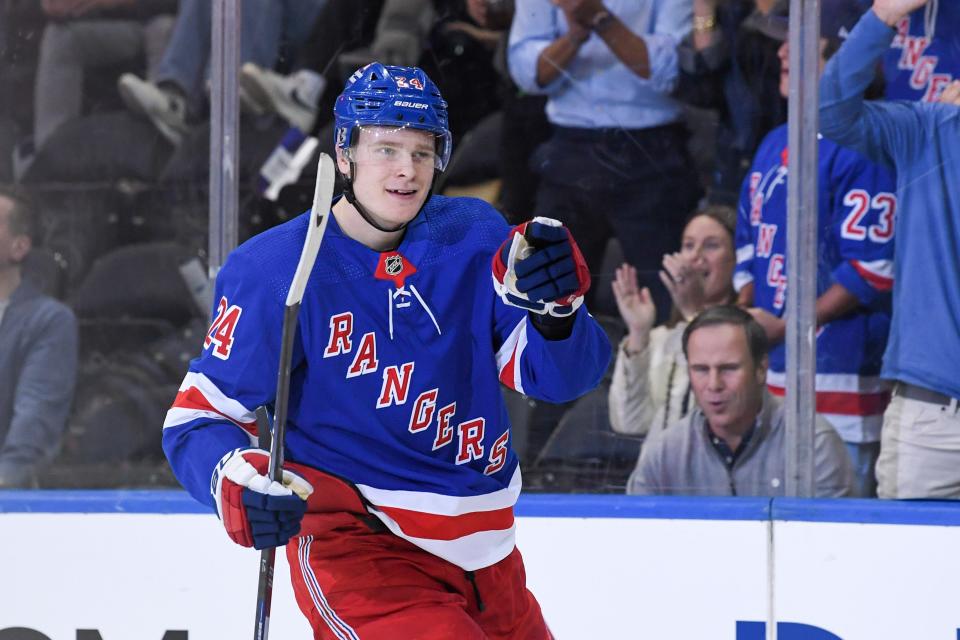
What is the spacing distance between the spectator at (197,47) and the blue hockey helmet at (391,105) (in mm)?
1393

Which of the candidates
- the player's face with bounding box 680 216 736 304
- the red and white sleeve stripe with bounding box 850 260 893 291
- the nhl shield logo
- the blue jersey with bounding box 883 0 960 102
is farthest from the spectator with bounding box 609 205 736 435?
the nhl shield logo

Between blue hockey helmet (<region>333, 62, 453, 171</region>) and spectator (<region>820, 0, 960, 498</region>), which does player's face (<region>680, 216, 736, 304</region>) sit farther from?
blue hockey helmet (<region>333, 62, 453, 171</region>)

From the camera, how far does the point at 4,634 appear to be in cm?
315

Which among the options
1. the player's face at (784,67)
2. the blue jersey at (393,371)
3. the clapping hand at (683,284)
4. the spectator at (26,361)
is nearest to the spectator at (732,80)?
the player's face at (784,67)

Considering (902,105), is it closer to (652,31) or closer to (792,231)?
(792,231)

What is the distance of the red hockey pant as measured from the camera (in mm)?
1972

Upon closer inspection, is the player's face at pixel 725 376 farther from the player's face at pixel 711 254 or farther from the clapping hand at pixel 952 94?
the clapping hand at pixel 952 94

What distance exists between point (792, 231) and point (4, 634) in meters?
2.00

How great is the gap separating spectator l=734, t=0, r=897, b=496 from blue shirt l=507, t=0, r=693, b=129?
0.32 metres

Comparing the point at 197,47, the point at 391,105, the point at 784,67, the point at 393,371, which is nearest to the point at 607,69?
the point at 784,67

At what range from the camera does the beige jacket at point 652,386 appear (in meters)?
3.11

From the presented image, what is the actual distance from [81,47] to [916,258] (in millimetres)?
2127

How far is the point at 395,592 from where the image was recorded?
2.00 m

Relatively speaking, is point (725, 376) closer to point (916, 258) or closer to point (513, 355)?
point (916, 258)
